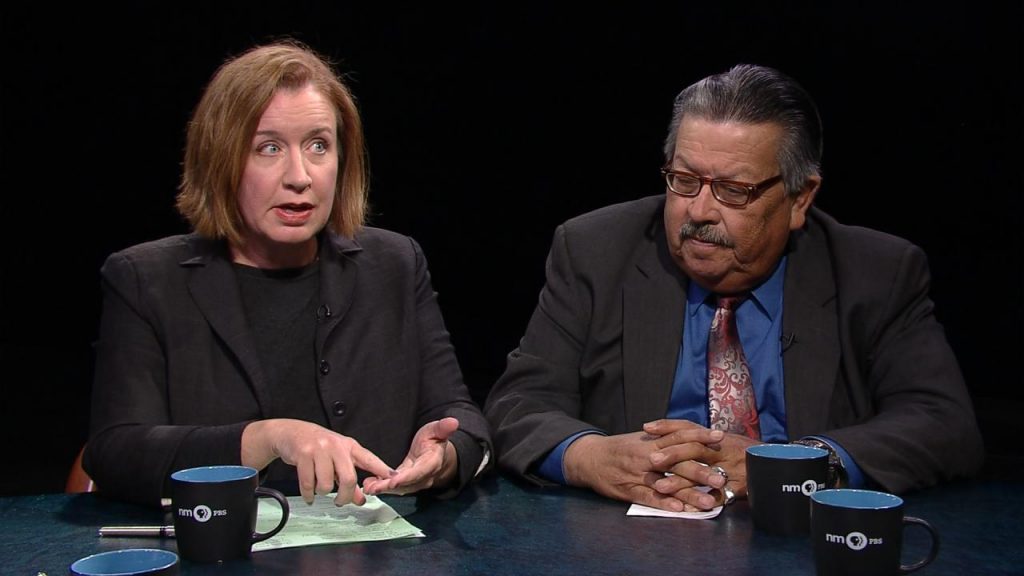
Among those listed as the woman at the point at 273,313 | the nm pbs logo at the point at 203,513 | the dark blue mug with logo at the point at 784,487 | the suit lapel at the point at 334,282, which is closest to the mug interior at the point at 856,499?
the dark blue mug with logo at the point at 784,487

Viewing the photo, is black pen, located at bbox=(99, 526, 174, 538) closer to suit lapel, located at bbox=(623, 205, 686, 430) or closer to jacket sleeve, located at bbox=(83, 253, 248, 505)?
jacket sleeve, located at bbox=(83, 253, 248, 505)

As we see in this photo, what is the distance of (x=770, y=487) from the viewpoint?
185 cm

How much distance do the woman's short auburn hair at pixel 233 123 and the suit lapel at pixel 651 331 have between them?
26.1 inches

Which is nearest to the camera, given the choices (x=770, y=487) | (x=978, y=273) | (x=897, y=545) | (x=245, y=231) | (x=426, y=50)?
(x=897, y=545)

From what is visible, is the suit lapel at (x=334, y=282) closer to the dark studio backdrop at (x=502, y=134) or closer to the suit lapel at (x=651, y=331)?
the suit lapel at (x=651, y=331)

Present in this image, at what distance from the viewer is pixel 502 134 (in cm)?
520

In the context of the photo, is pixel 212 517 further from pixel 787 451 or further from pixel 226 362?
pixel 787 451

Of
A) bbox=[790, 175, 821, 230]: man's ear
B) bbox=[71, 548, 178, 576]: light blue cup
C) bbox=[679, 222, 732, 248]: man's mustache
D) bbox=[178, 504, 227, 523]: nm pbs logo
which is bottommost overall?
bbox=[178, 504, 227, 523]: nm pbs logo

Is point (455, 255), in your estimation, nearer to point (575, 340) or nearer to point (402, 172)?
point (402, 172)

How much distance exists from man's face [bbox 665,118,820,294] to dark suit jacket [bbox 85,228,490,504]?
20.8 inches

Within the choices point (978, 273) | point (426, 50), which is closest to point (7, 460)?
point (426, 50)

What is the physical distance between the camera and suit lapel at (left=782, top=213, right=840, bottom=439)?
2.52 m

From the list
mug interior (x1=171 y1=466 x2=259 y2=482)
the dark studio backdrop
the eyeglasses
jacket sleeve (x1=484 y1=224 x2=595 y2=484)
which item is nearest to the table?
mug interior (x1=171 y1=466 x2=259 y2=482)

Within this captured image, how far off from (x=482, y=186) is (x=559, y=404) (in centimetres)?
277
